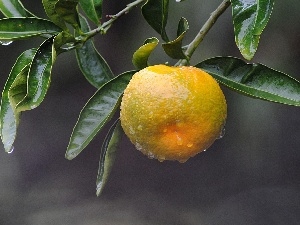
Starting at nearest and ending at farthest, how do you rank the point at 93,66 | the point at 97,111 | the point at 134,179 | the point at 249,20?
the point at 249,20 → the point at 97,111 → the point at 93,66 → the point at 134,179

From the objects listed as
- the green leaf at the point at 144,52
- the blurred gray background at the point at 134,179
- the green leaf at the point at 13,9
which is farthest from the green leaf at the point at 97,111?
the blurred gray background at the point at 134,179

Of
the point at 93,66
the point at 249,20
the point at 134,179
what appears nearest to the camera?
the point at 249,20

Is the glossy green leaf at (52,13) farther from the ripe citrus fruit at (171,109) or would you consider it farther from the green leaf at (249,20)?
the green leaf at (249,20)

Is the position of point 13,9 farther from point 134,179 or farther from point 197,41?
point 134,179

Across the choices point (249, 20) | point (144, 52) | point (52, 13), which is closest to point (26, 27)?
point (52, 13)

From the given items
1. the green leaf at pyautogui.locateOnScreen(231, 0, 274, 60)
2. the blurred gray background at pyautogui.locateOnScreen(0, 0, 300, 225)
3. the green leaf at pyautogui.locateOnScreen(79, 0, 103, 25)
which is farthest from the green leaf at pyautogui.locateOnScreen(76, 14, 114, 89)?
the blurred gray background at pyautogui.locateOnScreen(0, 0, 300, 225)

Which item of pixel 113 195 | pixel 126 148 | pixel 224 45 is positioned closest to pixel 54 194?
pixel 113 195
